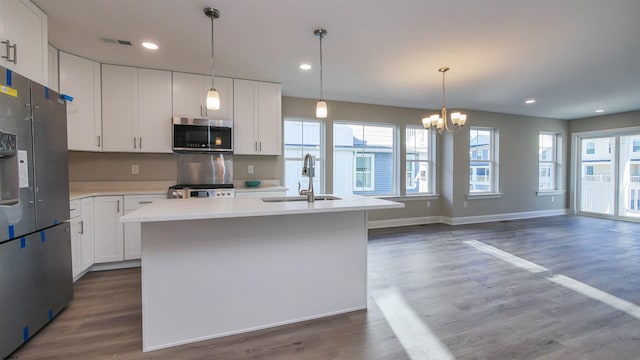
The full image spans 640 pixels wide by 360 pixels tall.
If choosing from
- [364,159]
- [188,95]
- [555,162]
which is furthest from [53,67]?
[555,162]

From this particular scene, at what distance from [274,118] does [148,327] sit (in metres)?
3.07

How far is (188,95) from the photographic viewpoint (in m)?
3.79

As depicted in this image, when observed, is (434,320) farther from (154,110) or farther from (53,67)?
(53,67)

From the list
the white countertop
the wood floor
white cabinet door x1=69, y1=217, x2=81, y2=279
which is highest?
the white countertop

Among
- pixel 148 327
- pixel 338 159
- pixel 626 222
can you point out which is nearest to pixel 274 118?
pixel 338 159

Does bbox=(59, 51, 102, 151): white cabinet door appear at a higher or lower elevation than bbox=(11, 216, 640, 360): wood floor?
higher

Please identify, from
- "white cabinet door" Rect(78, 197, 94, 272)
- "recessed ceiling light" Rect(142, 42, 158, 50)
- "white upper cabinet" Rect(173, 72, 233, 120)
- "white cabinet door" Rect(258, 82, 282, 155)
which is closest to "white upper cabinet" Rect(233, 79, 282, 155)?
"white cabinet door" Rect(258, 82, 282, 155)

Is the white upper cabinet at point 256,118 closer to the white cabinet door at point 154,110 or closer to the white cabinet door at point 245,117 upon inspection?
the white cabinet door at point 245,117

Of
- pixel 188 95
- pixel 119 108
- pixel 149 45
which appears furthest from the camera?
pixel 188 95

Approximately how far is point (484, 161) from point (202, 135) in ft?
19.3

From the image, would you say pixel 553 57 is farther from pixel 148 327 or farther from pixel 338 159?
pixel 148 327

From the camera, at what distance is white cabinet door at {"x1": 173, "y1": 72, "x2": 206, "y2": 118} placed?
374cm

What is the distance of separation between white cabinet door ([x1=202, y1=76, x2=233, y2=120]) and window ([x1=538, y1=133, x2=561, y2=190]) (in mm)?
7334

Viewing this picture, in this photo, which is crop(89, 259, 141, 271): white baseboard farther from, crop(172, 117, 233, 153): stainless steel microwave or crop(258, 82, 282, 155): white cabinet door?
crop(258, 82, 282, 155): white cabinet door
